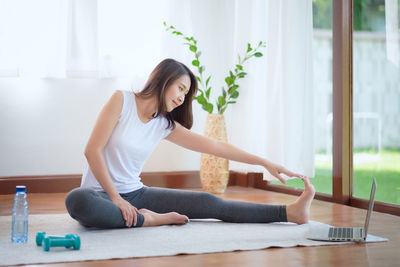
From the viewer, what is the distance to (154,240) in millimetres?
1962

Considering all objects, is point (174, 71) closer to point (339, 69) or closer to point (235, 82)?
point (339, 69)

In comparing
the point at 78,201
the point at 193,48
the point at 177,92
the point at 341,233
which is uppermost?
the point at 193,48

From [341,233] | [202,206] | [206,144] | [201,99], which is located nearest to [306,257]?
[341,233]

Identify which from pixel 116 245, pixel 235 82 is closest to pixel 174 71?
pixel 116 245

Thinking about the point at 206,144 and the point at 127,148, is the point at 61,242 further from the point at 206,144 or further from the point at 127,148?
the point at 206,144

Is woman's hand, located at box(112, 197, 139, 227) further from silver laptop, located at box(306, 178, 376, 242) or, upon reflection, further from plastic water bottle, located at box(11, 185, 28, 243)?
silver laptop, located at box(306, 178, 376, 242)

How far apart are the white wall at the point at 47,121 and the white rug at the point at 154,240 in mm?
1374

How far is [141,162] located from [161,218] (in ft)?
0.83

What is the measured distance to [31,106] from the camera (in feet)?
12.4

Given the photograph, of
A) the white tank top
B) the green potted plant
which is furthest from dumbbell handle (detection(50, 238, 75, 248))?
the green potted plant

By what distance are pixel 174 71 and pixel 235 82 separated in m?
1.82

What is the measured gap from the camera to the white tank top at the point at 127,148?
223 cm

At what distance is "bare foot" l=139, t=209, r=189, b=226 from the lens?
223cm

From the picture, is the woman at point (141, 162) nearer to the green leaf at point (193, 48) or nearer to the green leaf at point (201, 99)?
the green leaf at point (201, 99)
